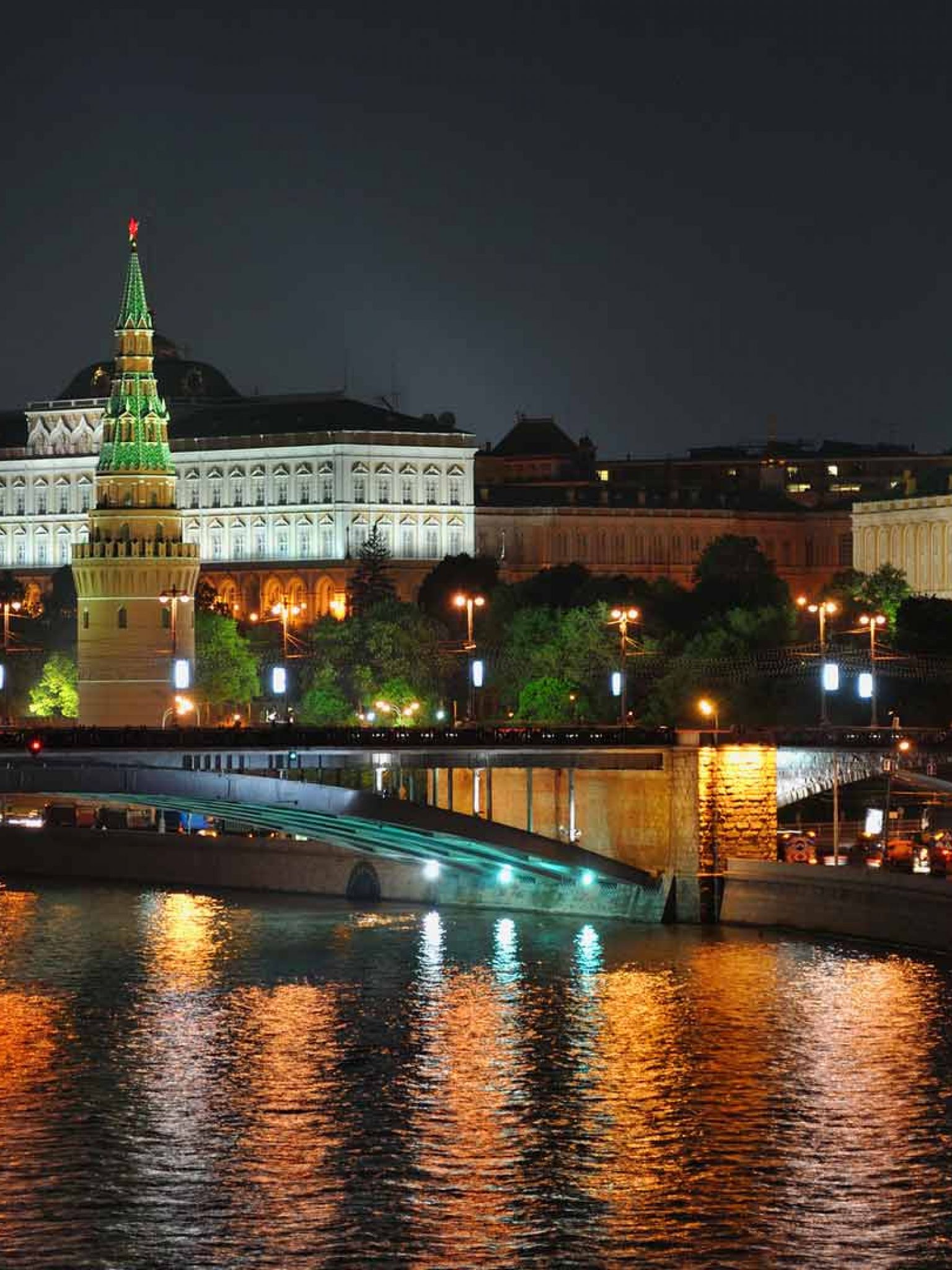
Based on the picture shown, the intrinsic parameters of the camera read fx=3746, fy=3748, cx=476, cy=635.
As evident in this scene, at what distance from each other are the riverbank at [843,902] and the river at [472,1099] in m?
1.08

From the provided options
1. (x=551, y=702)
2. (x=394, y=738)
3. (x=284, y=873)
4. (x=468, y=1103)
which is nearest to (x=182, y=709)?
(x=551, y=702)

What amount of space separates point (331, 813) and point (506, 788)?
8.69 m

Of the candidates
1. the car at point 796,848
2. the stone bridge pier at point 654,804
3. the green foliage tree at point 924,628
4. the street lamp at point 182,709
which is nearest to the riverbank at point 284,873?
the stone bridge pier at point 654,804

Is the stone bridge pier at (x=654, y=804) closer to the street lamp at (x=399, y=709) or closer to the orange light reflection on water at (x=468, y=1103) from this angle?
the orange light reflection on water at (x=468, y=1103)

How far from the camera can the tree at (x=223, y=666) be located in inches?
6732

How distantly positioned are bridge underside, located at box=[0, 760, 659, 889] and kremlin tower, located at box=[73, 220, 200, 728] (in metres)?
48.5

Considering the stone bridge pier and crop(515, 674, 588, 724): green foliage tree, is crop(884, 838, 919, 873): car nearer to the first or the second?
the stone bridge pier

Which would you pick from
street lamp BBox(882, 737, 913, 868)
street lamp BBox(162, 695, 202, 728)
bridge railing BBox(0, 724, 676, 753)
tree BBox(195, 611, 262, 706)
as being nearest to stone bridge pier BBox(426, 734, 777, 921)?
bridge railing BBox(0, 724, 676, 753)

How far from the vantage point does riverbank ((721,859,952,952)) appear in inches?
3546

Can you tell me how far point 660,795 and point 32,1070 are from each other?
28.3 m

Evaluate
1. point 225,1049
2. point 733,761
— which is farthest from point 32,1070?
point 733,761

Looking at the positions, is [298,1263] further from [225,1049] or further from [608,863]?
[608,863]

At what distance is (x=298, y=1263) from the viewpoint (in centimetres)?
5919

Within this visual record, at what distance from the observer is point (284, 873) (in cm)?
11350
